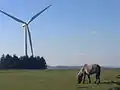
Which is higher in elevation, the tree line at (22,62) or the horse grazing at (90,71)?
the tree line at (22,62)

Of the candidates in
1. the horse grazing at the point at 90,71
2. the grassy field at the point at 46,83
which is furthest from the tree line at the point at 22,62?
the horse grazing at the point at 90,71

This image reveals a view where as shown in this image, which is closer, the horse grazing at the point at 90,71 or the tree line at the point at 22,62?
the horse grazing at the point at 90,71

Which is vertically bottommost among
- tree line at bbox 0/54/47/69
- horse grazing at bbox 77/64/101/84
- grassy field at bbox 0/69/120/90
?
grassy field at bbox 0/69/120/90

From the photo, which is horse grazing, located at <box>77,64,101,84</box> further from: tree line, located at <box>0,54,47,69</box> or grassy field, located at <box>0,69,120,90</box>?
tree line, located at <box>0,54,47,69</box>

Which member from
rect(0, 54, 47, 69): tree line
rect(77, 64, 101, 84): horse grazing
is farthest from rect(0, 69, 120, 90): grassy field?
rect(0, 54, 47, 69): tree line

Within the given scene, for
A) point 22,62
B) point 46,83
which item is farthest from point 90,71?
point 22,62

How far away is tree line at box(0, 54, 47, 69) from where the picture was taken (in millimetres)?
114175

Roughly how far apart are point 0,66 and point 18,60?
43.4ft

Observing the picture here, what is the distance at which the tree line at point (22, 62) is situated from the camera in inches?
4495

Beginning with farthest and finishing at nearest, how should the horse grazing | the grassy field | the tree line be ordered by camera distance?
the tree line, the horse grazing, the grassy field

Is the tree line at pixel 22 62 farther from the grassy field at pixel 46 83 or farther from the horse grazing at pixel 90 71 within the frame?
the horse grazing at pixel 90 71

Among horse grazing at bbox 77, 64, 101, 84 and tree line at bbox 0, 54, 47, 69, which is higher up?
tree line at bbox 0, 54, 47, 69

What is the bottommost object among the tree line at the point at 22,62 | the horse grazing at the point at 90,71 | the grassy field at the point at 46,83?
the grassy field at the point at 46,83

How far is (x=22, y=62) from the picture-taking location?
115 metres
